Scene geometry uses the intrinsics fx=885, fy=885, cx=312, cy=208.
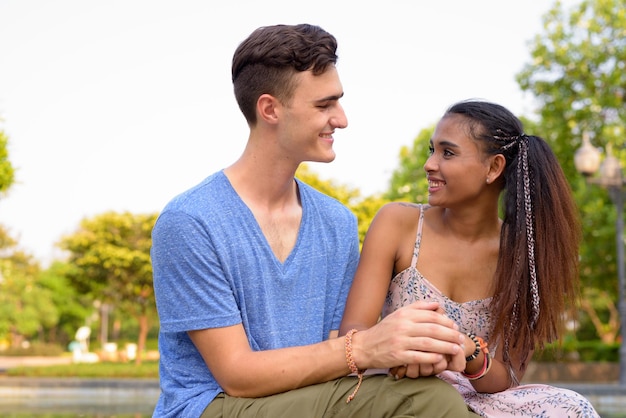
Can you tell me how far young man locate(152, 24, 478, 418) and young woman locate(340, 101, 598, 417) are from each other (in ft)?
0.76

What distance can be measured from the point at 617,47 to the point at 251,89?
68.6ft

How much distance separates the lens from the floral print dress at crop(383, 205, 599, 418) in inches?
115

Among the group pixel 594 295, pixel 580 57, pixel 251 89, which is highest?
pixel 580 57

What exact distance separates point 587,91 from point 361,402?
849 inches

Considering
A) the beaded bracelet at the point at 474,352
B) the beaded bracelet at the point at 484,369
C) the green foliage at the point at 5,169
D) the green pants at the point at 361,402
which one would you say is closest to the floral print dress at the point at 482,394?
the beaded bracelet at the point at 484,369

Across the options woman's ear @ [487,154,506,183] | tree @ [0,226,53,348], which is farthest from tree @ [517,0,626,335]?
tree @ [0,226,53,348]

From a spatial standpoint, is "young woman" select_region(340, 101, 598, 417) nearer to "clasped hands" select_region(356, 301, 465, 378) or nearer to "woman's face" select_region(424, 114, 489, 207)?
"woman's face" select_region(424, 114, 489, 207)

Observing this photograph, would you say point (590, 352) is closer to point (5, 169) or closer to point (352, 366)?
point (5, 169)

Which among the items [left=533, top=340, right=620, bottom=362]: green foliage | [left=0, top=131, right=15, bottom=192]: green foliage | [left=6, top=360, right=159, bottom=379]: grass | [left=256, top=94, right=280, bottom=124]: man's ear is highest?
[left=0, top=131, right=15, bottom=192]: green foliage

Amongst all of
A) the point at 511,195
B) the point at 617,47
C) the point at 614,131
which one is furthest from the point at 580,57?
the point at 511,195

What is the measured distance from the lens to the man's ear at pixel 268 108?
10.1ft

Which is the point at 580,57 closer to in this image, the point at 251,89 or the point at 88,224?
the point at 88,224

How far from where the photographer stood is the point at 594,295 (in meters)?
35.4

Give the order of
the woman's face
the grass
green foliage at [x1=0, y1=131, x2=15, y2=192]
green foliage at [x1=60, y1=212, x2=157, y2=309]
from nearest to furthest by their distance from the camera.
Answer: the woman's face < green foliage at [x1=0, y1=131, x2=15, y2=192] < the grass < green foliage at [x1=60, y1=212, x2=157, y2=309]
